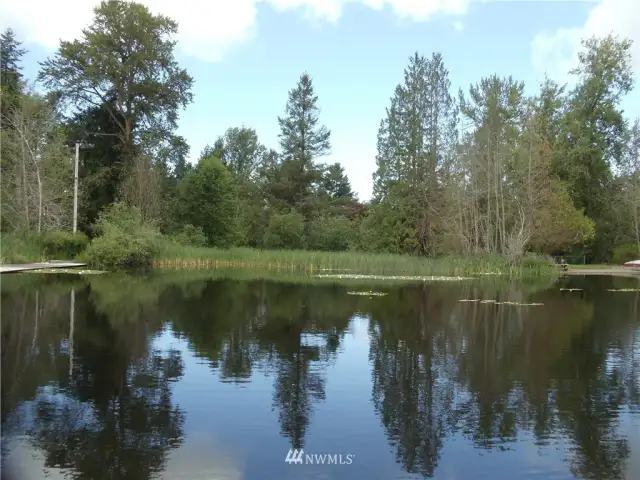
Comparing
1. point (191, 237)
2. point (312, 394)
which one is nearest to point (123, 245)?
point (191, 237)

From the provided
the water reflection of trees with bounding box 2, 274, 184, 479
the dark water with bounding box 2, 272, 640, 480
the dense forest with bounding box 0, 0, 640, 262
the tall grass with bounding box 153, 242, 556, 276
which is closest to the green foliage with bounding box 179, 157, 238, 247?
the dense forest with bounding box 0, 0, 640, 262

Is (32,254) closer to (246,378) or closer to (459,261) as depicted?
(459,261)

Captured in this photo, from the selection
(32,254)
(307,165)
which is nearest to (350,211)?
(307,165)

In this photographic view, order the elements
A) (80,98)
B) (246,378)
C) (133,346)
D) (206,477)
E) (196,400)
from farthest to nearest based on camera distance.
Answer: (80,98), (133,346), (246,378), (196,400), (206,477)

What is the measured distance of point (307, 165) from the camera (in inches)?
2315

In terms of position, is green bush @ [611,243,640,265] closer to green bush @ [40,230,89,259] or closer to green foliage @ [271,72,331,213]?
green foliage @ [271,72,331,213]

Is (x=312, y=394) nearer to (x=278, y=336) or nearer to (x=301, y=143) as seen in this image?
(x=278, y=336)

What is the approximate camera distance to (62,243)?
33906 mm

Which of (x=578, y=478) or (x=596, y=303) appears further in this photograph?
(x=596, y=303)

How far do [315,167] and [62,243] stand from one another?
1177 inches

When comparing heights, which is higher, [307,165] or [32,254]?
[307,165]

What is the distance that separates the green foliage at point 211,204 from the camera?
2004 inches

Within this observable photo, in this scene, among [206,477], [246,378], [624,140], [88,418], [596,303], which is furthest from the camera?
[624,140]

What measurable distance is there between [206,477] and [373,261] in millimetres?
30510
